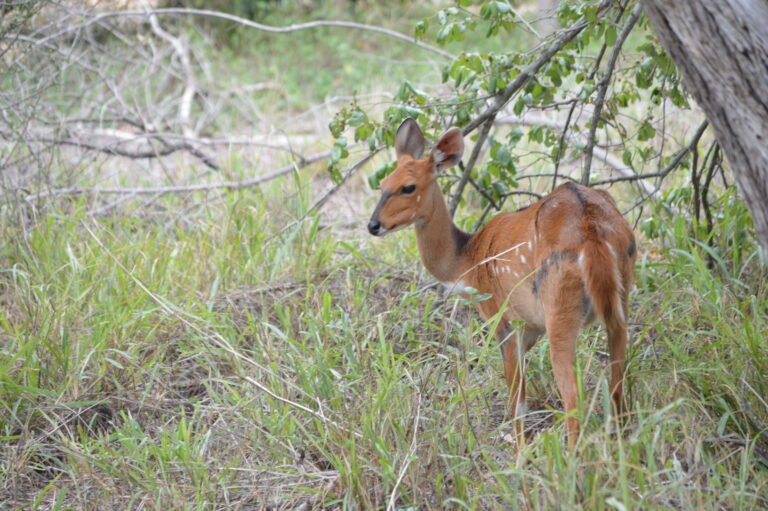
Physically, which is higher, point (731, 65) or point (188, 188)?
point (188, 188)

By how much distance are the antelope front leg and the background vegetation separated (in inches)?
4.5

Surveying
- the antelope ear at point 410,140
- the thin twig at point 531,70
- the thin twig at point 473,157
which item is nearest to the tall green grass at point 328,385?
the thin twig at point 473,157

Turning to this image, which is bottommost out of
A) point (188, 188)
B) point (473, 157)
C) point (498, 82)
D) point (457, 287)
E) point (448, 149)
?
point (457, 287)

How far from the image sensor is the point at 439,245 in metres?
4.05

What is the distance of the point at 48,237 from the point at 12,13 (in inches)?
52.1

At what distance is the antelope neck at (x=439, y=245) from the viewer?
13.2 ft

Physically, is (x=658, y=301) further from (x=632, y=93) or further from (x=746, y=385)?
(x=632, y=93)

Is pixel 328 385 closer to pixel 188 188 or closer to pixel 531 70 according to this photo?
pixel 531 70

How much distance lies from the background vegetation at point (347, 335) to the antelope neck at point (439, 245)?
0.58 feet

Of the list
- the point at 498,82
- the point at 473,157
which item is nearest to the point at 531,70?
the point at 498,82

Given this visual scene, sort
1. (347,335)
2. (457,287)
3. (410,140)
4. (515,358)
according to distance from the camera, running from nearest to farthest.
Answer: (515,358) → (347,335) → (457,287) → (410,140)

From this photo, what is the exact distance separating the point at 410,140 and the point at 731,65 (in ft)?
6.25

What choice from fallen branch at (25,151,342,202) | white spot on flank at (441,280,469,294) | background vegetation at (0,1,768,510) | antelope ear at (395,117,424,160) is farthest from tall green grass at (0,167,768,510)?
antelope ear at (395,117,424,160)

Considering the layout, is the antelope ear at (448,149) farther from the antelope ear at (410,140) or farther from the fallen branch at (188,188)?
the fallen branch at (188,188)
